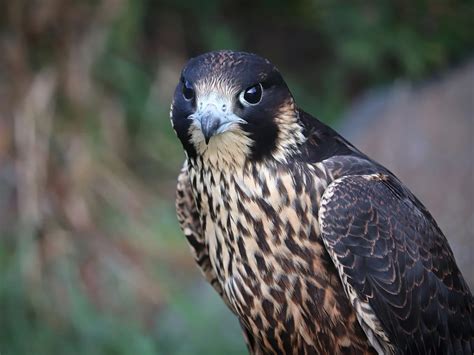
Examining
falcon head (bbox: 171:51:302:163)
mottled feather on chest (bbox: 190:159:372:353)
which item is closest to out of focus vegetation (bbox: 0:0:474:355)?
mottled feather on chest (bbox: 190:159:372:353)

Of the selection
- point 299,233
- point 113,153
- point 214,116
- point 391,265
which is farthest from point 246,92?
point 113,153

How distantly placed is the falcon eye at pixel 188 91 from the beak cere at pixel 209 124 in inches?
5.3

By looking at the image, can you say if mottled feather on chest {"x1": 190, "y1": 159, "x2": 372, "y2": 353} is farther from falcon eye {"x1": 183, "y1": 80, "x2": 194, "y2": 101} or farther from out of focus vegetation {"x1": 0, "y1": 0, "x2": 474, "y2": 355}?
out of focus vegetation {"x1": 0, "y1": 0, "x2": 474, "y2": 355}

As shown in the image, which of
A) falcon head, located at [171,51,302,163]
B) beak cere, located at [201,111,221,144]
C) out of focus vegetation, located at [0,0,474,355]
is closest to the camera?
beak cere, located at [201,111,221,144]

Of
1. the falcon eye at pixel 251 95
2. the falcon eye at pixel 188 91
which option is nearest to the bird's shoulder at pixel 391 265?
the falcon eye at pixel 251 95

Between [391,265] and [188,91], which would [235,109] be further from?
[391,265]

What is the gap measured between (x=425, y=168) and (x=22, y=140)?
2.52m

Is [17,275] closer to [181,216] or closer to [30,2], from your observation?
[30,2]

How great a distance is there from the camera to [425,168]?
19.3 feet

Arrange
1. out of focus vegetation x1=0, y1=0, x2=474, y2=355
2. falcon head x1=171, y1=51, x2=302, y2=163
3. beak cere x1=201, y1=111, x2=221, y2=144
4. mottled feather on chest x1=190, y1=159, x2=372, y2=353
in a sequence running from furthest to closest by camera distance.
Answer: out of focus vegetation x1=0, y1=0, x2=474, y2=355, mottled feather on chest x1=190, y1=159, x2=372, y2=353, falcon head x1=171, y1=51, x2=302, y2=163, beak cere x1=201, y1=111, x2=221, y2=144

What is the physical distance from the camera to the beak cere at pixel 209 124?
2.67m

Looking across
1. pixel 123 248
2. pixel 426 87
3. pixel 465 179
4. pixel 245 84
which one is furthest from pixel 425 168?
pixel 245 84

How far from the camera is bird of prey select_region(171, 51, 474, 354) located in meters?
2.85

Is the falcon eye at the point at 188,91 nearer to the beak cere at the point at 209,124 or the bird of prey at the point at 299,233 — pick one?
the bird of prey at the point at 299,233
